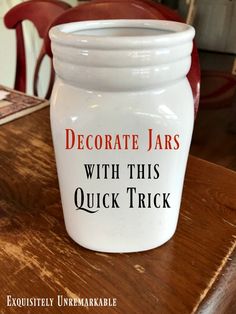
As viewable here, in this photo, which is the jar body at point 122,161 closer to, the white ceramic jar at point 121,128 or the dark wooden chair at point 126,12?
the white ceramic jar at point 121,128

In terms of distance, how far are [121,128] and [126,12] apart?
427 mm

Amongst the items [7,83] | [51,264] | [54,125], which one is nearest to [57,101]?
[54,125]

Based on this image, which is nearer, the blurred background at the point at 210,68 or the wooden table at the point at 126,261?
the wooden table at the point at 126,261

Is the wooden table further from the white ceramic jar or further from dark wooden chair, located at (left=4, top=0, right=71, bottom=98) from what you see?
dark wooden chair, located at (left=4, top=0, right=71, bottom=98)

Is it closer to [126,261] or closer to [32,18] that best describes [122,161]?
[126,261]

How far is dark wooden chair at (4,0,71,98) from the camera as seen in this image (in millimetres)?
1074

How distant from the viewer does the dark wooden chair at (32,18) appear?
1074 millimetres

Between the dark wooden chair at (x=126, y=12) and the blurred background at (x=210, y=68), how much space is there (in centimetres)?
87

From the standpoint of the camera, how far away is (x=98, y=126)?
0.35 m

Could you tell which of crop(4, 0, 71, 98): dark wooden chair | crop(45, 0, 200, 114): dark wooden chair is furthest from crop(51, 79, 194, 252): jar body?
crop(4, 0, 71, 98): dark wooden chair

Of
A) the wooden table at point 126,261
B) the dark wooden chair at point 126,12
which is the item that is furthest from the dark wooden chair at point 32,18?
the wooden table at point 126,261

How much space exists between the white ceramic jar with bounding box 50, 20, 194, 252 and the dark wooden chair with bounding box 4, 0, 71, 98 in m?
0.72

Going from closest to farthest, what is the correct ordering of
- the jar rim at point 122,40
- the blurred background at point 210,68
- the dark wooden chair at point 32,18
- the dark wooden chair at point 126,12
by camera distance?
the jar rim at point 122,40, the dark wooden chair at point 126,12, the dark wooden chair at point 32,18, the blurred background at point 210,68

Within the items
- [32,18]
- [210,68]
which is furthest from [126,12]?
[210,68]
